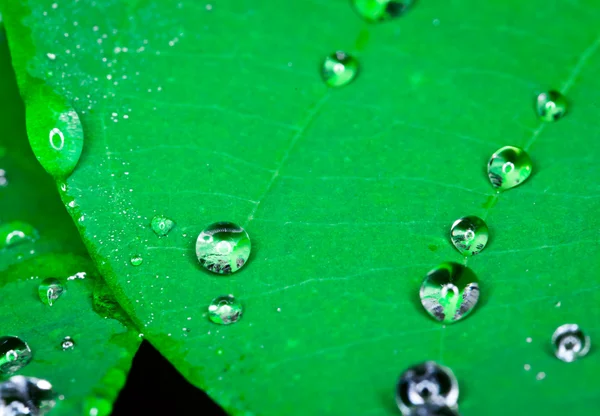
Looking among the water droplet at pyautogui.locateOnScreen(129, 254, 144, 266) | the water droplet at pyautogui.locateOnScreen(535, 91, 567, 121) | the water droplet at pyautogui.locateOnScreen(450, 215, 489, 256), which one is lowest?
the water droplet at pyautogui.locateOnScreen(129, 254, 144, 266)

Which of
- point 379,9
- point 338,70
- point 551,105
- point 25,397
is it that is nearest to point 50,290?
point 25,397

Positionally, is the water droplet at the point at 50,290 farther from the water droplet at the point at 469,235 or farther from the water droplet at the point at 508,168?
the water droplet at the point at 508,168

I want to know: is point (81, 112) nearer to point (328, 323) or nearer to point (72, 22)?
point (72, 22)

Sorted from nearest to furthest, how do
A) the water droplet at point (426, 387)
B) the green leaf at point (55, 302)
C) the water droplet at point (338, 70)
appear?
1. the water droplet at point (426, 387)
2. the green leaf at point (55, 302)
3. the water droplet at point (338, 70)

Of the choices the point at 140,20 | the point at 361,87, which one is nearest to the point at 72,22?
the point at 140,20

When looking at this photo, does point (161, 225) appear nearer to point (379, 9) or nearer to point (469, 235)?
point (469, 235)

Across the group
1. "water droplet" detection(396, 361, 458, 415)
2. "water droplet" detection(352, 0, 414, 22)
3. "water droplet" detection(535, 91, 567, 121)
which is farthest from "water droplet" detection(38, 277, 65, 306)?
"water droplet" detection(535, 91, 567, 121)

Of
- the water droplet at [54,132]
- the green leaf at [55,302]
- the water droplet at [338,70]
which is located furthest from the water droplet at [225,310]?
the water droplet at [338,70]

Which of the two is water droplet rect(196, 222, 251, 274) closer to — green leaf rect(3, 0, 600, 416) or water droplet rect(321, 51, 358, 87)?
green leaf rect(3, 0, 600, 416)
